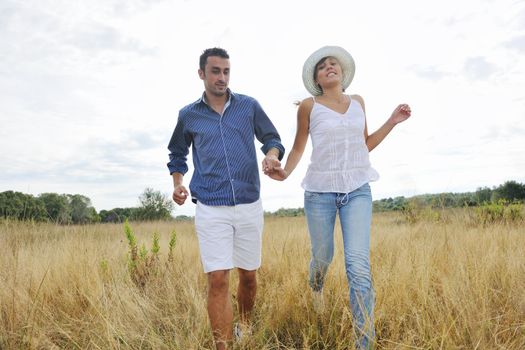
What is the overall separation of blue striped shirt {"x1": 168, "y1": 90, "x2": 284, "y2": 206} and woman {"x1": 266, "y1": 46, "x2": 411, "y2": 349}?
0.73ft

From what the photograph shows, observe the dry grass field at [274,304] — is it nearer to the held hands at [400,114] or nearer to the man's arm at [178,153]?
the man's arm at [178,153]

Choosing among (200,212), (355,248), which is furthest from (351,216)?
(200,212)

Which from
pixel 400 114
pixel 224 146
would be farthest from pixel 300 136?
pixel 400 114

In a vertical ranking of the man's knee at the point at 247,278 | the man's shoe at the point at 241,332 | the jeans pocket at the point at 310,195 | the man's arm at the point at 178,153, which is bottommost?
the man's shoe at the point at 241,332

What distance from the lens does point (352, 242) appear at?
312cm

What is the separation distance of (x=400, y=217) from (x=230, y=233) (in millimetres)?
10569

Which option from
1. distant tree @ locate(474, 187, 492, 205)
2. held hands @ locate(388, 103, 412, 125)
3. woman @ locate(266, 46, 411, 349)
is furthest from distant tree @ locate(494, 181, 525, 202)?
woman @ locate(266, 46, 411, 349)

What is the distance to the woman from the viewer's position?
10.0 ft

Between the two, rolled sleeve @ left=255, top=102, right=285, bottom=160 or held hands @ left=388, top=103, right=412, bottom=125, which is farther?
held hands @ left=388, top=103, right=412, bottom=125

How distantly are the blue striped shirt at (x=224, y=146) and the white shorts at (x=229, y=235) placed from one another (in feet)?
0.22

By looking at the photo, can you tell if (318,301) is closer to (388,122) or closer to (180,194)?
(180,194)

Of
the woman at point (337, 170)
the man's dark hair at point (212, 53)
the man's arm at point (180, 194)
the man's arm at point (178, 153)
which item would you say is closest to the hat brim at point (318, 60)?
the woman at point (337, 170)

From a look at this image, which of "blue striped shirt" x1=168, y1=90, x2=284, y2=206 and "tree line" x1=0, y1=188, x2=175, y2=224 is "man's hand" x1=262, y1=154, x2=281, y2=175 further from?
"tree line" x1=0, y1=188, x2=175, y2=224

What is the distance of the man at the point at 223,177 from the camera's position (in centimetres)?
307
